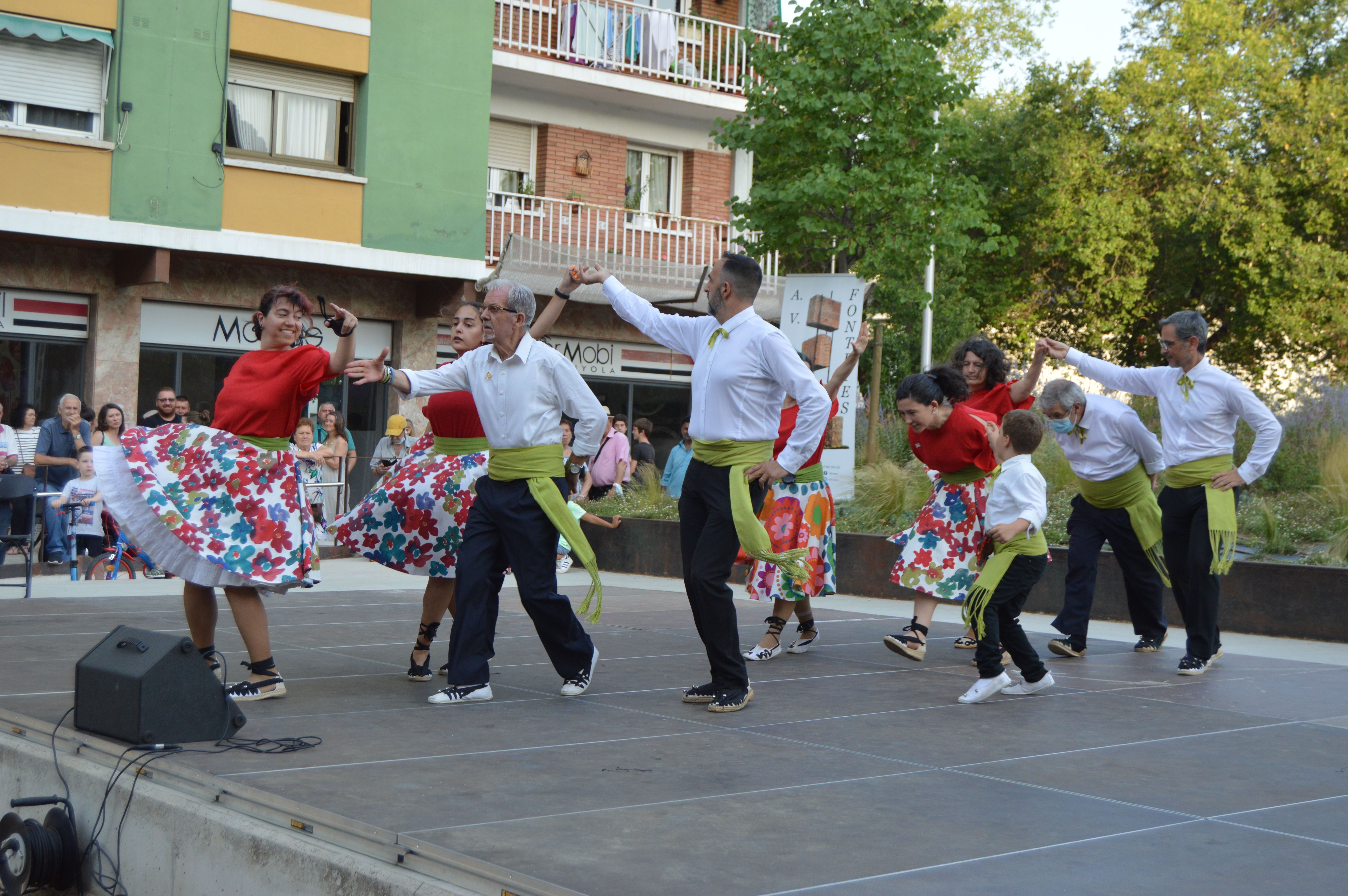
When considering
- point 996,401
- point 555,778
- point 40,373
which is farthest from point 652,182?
point 555,778

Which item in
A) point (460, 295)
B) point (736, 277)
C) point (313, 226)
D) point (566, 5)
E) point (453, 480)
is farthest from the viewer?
point (566, 5)

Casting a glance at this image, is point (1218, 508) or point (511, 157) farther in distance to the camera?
point (511, 157)

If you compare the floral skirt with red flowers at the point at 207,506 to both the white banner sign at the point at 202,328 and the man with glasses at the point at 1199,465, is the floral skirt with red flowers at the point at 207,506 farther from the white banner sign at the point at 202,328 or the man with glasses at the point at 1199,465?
the white banner sign at the point at 202,328

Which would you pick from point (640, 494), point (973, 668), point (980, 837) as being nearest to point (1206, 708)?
point (973, 668)

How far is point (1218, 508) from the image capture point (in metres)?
7.91

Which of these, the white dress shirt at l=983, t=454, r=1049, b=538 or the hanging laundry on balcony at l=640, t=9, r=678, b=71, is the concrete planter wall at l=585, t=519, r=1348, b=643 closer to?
the white dress shirt at l=983, t=454, r=1049, b=538

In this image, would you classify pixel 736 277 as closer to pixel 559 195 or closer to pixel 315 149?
pixel 315 149

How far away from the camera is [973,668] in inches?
321

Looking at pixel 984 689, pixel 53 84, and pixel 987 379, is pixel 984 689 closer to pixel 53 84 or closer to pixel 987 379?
pixel 987 379

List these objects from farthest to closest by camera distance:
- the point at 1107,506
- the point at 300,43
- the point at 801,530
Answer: the point at 300,43 → the point at 1107,506 → the point at 801,530

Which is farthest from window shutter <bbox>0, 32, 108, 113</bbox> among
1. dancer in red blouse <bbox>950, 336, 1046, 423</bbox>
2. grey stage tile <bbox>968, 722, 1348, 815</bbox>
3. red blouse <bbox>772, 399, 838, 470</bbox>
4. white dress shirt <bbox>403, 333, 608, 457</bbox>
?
grey stage tile <bbox>968, 722, 1348, 815</bbox>

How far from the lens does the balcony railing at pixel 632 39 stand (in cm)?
2266

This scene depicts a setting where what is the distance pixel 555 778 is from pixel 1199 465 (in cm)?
482

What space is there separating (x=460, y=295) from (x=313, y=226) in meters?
2.61
